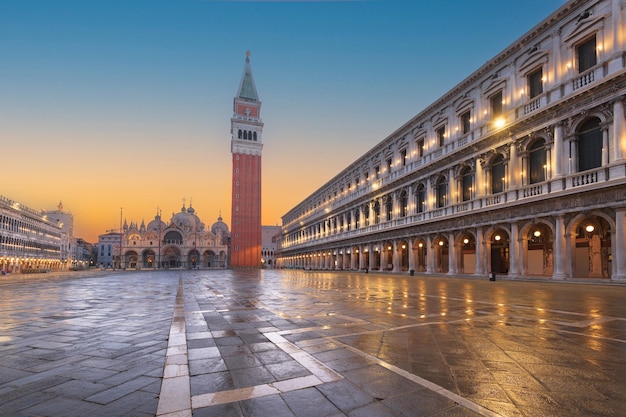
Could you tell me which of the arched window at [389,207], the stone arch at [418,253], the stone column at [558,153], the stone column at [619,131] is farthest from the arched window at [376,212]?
the stone column at [619,131]

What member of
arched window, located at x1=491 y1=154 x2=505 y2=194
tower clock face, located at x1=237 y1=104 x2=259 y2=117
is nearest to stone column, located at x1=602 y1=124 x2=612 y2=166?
arched window, located at x1=491 y1=154 x2=505 y2=194

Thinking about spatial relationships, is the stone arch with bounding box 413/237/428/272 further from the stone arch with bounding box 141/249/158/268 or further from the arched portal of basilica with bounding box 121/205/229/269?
the stone arch with bounding box 141/249/158/268

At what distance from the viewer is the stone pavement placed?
3.03 m

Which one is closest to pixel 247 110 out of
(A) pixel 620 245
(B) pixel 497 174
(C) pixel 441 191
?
(C) pixel 441 191

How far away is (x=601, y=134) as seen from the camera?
58.2 ft

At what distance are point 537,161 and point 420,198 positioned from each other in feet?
40.1

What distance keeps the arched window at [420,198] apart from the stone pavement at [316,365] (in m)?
24.7

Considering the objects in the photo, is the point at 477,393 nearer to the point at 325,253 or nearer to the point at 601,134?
the point at 601,134

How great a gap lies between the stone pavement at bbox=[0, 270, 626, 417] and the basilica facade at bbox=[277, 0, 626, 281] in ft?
Answer: 41.5

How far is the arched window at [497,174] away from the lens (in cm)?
2367

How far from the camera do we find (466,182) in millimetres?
26953

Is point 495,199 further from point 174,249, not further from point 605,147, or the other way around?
point 174,249

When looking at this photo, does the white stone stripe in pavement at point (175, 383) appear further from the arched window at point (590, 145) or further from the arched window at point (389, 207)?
the arched window at point (389, 207)

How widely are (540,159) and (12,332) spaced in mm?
23643
